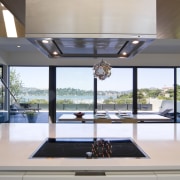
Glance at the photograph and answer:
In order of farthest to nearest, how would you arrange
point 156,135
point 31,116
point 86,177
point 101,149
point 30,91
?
point 30,91 < point 31,116 < point 156,135 < point 101,149 < point 86,177

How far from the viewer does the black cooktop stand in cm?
153

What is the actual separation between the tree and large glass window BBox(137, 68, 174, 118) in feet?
13.2

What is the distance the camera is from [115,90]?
301 inches

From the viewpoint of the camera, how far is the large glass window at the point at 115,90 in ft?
25.0

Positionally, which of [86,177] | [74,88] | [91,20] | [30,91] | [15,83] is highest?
[91,20]

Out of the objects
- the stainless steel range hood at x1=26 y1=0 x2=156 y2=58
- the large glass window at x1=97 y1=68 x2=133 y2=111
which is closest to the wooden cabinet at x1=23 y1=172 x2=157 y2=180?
the stainless steel range hood at x1=26 y1=0 x2=156 y2=58

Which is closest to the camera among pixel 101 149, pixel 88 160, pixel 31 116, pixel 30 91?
pixel 88 160

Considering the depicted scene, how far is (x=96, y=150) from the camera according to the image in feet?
5.33

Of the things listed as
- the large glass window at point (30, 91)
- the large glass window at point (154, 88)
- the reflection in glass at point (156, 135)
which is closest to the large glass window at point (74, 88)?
the large glass window at point (30, 91)

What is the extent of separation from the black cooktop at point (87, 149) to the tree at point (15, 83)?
20.1 ft

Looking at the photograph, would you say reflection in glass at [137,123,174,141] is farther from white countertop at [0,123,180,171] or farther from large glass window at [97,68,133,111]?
large glass window at [97,68,133,111]

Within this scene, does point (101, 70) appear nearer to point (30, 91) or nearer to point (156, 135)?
point (30, 91)

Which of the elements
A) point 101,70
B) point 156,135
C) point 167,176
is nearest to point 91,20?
point 167,176

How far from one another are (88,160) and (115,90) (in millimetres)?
6311
